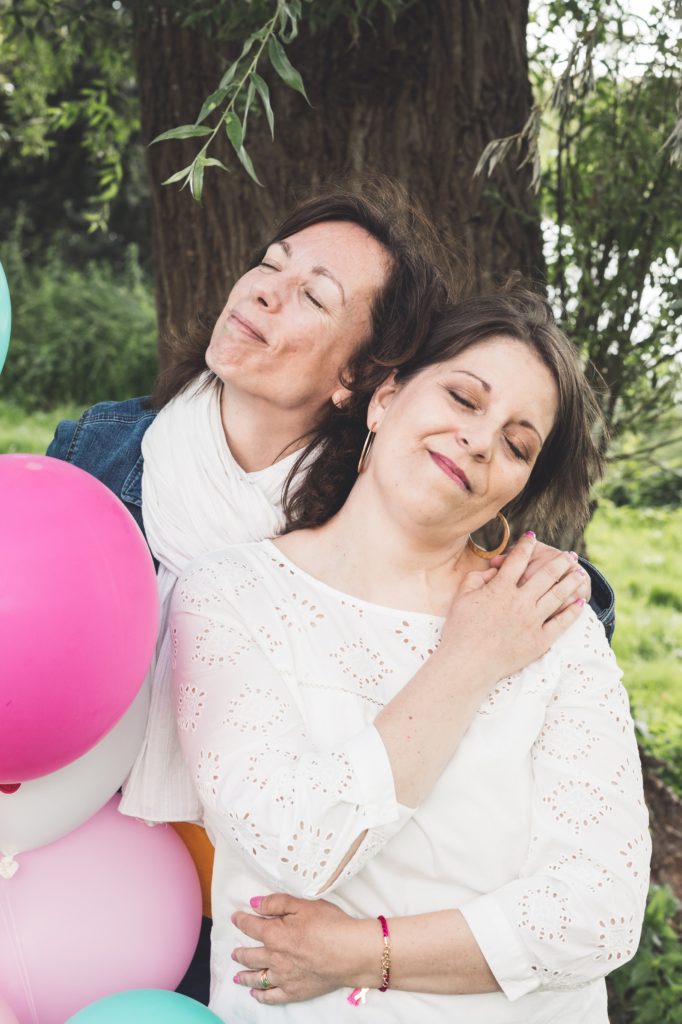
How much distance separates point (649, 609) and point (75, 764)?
14.7 feet

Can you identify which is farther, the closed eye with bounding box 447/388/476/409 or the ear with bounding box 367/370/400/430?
the ear with bounding box 367/370/400/430

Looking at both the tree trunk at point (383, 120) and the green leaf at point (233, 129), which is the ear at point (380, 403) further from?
the tree trunk at point (383, 120)

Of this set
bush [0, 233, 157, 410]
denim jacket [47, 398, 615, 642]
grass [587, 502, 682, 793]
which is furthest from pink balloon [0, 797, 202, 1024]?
bush [0, 233, 157, 410]

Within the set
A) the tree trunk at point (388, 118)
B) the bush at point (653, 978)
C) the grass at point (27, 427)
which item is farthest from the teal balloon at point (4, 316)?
the grass at point (27, 427)

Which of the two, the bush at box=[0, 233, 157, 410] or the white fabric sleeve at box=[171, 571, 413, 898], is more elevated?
the white fabric sleeve at box=[171, 571, 413, 898]

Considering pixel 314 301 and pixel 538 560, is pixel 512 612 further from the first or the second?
pixel 314 301

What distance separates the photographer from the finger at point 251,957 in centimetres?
187

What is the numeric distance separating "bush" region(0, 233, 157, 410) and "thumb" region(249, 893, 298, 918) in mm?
7217

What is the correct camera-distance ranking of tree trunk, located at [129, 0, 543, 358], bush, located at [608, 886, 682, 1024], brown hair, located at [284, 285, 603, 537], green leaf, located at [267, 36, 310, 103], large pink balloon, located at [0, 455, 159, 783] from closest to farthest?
large pink balloon, located at [0, 455, 159, 783]
green leaf, located at [267, 36, 310, 103]
brown hair, located at [284, 285, 603, 537]
tree trunk, located at [129, 0, 543, 358]
bush, located at [608, 886, 682, 1024]

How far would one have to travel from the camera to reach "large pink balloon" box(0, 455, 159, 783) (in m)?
1.55

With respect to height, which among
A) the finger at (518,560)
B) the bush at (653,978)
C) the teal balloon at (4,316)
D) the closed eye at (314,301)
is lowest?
the bush at (653,978)

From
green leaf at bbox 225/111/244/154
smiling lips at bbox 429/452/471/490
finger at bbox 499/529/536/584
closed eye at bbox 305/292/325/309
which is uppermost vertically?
green leaf at bbox 225/111/244/154

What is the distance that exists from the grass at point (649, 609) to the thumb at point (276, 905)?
8.19 feet

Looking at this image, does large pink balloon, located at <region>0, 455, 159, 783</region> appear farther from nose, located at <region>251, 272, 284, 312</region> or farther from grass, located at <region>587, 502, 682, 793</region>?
grass, located at <region>587, 502, 682, 793</region>
